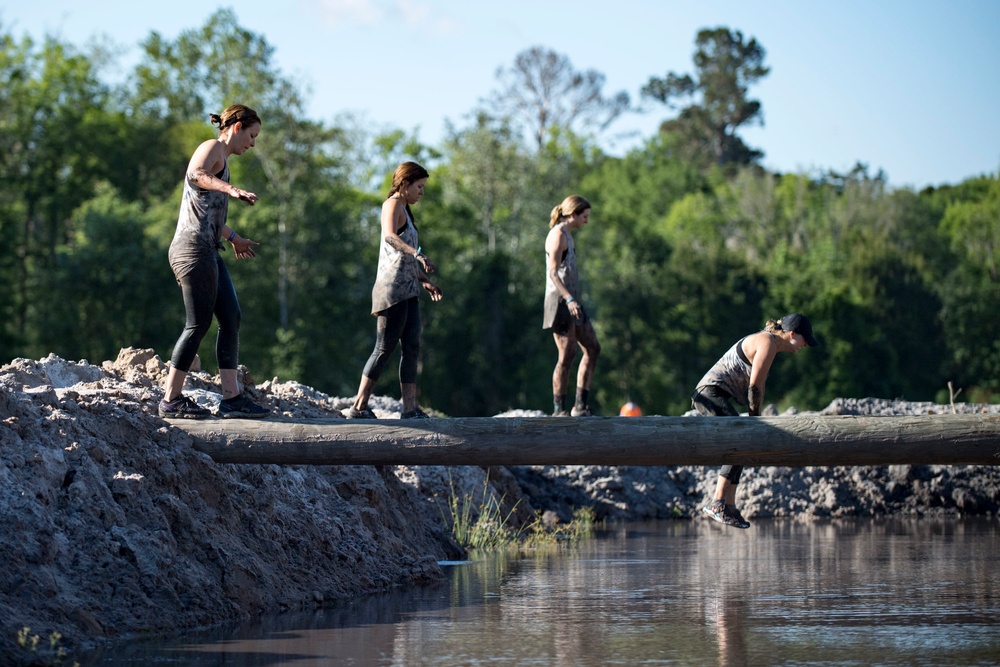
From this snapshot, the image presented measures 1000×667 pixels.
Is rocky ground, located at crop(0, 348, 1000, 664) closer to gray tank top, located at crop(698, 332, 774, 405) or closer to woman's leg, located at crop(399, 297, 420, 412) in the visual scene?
woman's leg, located at crop(399, 297, 420, 412)

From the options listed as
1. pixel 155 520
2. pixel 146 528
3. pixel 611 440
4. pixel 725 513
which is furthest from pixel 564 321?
pixel 146 528

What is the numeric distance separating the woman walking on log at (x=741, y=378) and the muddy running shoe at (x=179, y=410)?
3.62 metres

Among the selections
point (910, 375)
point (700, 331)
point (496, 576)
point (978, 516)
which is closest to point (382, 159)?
point (700, 331)

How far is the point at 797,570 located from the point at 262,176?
137ft

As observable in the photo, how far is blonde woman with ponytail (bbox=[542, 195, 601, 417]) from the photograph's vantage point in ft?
40.6

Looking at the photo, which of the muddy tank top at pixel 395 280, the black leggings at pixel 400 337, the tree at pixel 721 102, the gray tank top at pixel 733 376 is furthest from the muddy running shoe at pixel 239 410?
the tree at pixel 721 102

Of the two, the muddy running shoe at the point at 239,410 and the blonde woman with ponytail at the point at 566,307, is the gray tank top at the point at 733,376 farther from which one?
the muddy running shoe at the point at 239,410

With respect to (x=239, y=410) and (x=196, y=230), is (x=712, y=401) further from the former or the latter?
(x=196, y=230)

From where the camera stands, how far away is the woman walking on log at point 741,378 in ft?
34.2

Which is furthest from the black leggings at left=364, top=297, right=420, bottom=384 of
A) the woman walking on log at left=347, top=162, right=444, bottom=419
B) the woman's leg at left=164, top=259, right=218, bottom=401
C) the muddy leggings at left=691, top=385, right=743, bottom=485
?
the muddy leggings at left=691, top=385, right=743, bottom=485

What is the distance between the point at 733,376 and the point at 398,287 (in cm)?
265

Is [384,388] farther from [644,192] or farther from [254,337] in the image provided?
[644,192]

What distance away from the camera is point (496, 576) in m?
10.9

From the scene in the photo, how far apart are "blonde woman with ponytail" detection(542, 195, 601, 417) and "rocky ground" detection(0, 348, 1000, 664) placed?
1.77 metres
